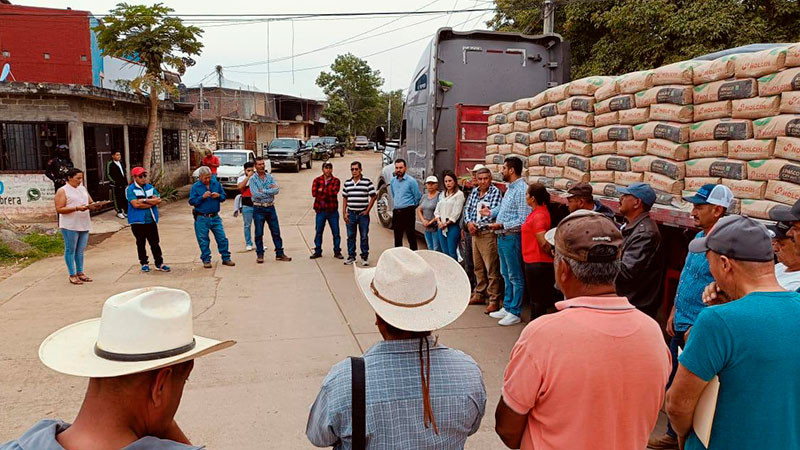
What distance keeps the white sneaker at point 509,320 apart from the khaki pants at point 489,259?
1.58ft

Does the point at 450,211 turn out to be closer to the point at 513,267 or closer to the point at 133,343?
the point at 513,267

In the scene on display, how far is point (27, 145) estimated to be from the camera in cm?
1322

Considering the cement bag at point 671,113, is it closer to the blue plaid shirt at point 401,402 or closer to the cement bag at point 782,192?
the cement bag at point 782,192

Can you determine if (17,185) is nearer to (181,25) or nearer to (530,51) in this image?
(181,25)

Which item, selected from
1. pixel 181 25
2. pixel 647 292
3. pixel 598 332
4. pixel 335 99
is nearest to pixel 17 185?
pixel 181 25

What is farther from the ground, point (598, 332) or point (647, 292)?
point (598, 332)

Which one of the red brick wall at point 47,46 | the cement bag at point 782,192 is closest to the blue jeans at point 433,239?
the cement bag at point 782,192

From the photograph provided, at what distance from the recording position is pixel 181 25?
1666 centimetres

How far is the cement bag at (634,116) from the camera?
500cm

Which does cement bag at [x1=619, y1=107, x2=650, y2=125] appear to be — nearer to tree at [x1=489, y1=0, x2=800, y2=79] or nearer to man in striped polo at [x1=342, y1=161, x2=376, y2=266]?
man in striped polo at [x1=342, y1=161, x2=376, y2=266]

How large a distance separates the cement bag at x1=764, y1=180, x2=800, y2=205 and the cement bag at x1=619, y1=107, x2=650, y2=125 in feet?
4.65

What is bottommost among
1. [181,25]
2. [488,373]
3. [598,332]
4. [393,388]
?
[488,373]

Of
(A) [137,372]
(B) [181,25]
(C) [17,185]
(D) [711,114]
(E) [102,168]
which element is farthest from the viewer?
(B) [181,25]

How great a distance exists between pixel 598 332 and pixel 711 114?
3141 mm
